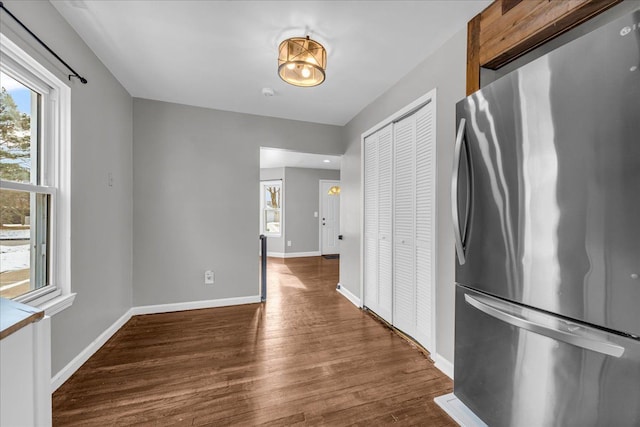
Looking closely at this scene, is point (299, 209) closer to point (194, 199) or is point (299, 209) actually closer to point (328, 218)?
point (328, 218)

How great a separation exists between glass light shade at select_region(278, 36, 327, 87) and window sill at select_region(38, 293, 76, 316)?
7.05ft

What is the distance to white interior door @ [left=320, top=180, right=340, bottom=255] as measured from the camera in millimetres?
7242

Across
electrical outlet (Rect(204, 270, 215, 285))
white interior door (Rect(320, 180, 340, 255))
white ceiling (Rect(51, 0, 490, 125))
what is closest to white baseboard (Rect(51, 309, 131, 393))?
electrical outlet (Rect(204, 270, 215, 285))

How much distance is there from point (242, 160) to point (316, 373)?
8.44 ft

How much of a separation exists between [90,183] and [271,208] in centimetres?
504

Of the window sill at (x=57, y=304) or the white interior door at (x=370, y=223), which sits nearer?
the window sill at (x=57, y=304)

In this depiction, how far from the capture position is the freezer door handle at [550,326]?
927 mm

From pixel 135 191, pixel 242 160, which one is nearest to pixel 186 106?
pixel 242 160

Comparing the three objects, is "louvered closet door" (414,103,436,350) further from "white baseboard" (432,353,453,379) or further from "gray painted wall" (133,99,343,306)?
"gray painted wall" (133,99,343,306)

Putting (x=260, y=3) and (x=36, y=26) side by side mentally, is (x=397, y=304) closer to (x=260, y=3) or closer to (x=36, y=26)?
(x=260, y=3)

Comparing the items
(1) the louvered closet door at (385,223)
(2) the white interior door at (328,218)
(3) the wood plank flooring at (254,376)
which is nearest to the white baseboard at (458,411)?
(3) the wood plank flooring at (254,376)

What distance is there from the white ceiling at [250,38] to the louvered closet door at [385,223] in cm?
60

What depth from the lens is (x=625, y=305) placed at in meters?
0.88

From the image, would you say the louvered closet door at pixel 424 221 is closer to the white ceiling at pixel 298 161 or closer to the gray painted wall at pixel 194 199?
the gray painted wall at pixel 194 199
